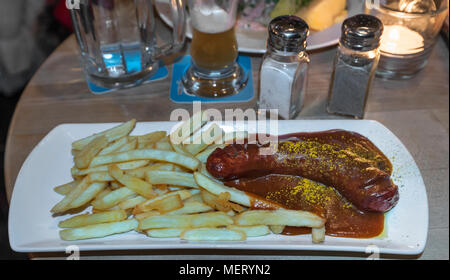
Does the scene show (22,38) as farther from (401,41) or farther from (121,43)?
(401,41)

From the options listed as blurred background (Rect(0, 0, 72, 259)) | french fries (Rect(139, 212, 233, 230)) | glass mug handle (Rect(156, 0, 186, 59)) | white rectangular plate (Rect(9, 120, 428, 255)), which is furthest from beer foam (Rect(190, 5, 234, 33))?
blurred background (Rect(0, 0, 72, 259))

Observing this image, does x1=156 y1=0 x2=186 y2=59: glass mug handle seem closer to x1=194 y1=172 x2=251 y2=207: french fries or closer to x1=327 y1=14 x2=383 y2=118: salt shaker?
x1=327 y1=14 x2=383 y2=118: salt shaker

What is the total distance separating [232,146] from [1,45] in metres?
2.21

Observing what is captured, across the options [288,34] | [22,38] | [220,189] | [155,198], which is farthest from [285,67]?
[22,38]

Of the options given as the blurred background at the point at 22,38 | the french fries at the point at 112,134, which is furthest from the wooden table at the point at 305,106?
the blurred background at the point at 22,38

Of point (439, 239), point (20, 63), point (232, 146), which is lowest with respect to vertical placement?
point (20, 63)

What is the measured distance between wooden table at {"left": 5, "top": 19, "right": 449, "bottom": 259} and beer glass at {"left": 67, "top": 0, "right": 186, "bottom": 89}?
0.24 feet

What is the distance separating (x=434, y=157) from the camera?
1.75m

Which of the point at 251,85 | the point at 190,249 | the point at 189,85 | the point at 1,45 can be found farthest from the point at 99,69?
the point at 1,45

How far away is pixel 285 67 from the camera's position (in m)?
1.75

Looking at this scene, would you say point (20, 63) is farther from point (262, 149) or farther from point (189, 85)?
point (262, 149)

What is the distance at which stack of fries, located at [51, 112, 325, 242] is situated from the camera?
4.39 ft

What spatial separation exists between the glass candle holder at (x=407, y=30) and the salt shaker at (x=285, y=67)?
493 mm

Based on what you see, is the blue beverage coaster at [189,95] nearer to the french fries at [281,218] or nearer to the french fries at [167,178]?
the french fries at [167,178]
